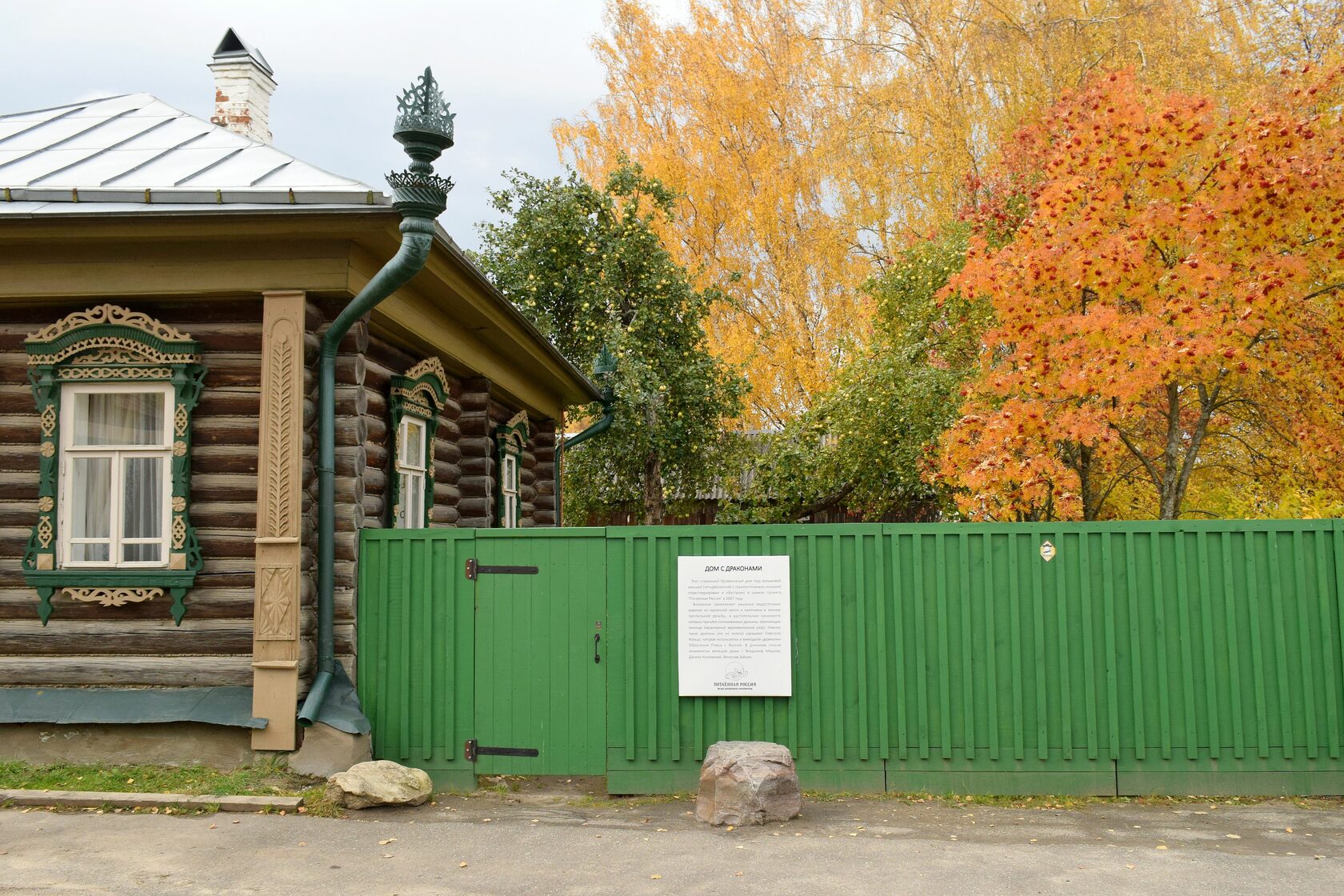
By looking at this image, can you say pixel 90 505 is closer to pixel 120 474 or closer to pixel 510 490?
pixel 120 474

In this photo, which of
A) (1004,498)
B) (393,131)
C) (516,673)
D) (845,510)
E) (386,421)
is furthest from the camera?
(845,510)

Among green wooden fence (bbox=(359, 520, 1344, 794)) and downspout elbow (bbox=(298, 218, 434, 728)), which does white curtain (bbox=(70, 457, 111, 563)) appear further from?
green wooden fence (bbox=(359, 520, 1344, 794))

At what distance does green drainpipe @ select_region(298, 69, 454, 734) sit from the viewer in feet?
24.6

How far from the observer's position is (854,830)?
686 centimetres

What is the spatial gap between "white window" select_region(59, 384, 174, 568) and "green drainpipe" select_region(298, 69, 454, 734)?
1225mm

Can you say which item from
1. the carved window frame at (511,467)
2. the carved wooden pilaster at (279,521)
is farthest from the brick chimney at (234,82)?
the carved window frame at (511,467)

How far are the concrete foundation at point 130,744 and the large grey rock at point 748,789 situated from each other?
3.19 metres

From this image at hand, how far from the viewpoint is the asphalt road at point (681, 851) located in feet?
18.9

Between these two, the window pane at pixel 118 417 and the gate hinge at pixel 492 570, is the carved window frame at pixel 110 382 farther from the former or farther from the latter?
the gate hinge at pixel 492 570

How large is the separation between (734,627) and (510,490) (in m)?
7.15

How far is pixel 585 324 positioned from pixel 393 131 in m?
11.2

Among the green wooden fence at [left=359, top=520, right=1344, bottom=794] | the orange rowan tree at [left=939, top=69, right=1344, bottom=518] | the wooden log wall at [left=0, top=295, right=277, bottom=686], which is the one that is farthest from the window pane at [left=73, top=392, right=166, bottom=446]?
the orange rowan tree at [left=939, top=69, right=1344, bottom=518]

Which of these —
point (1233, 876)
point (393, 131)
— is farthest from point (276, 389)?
point (1233, 876)

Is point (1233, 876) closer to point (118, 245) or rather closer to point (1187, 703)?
point (1187, 703)
